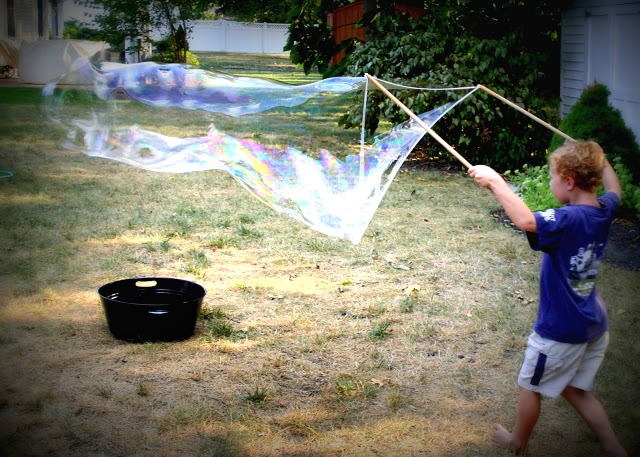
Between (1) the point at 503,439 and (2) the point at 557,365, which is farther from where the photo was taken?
(1) the point at 503,439

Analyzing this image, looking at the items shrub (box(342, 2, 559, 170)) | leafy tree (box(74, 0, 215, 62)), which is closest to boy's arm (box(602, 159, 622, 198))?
shrub (box(342, 2, 559, 170))

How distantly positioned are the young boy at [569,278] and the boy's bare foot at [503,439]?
0.24 meters

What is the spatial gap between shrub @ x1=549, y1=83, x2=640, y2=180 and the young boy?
5384 millimetres

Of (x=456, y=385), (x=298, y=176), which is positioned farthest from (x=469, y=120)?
(x=456, y=385)

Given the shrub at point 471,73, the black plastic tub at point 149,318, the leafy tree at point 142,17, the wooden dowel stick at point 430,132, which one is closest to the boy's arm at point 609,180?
the wooden dowel stick at point 430,132

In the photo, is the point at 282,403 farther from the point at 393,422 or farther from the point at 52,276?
the point at 52,276

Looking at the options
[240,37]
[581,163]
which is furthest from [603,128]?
[240,37]

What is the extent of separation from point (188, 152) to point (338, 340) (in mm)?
1600

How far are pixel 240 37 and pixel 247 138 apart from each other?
42210 mm

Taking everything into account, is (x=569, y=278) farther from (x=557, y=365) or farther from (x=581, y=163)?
(x=581, y=163)

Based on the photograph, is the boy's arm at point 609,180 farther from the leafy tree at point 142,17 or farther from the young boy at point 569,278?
the leafy tree at point 142,17

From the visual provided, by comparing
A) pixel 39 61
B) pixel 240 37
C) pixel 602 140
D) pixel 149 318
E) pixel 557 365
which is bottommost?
pixel 149 318

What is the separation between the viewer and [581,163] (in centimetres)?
308

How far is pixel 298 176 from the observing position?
16.3 ft
